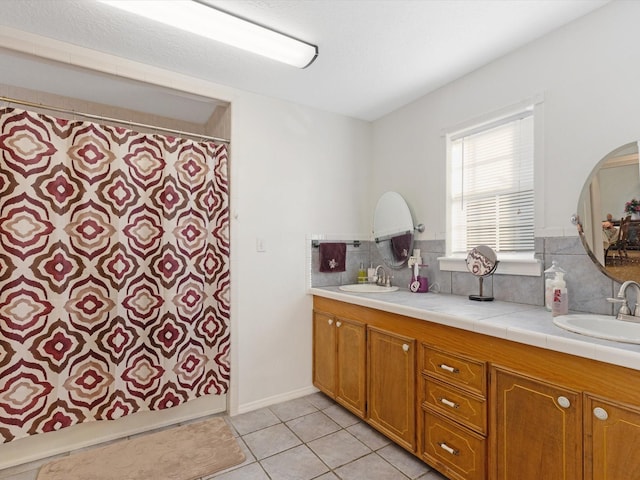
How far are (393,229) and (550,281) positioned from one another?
1.30 m

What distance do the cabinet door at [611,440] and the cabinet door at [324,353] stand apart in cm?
159

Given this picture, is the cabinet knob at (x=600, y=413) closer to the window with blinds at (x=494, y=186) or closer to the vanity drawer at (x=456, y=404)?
the vanity drawer at (x=456, y=404)

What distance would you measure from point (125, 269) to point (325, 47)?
1.84 meters

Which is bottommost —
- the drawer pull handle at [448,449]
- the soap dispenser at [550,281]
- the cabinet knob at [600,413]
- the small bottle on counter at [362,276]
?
the drawer pull handle at [448,449]

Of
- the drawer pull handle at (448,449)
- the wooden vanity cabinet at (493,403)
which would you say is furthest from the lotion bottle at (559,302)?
the drawer pull handle at (448,449)

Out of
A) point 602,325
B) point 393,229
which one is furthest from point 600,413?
point 393,229

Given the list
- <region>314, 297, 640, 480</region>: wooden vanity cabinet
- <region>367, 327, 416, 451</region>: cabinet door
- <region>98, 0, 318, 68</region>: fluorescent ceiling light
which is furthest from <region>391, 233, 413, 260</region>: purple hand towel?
<region>98, 0, 318, 68</region>: fluorescent ceiling light

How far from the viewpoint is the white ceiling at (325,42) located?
5.43 ft

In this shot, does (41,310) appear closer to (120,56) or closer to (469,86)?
(120,56)

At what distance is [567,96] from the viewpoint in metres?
1.78

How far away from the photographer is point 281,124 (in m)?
2.71

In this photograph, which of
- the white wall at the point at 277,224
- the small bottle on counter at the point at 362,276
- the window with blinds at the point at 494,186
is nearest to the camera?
the window with blinds at the point at 494,186

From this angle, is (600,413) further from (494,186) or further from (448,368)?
(494,186)

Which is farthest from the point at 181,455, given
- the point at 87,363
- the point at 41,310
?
the point at 41,310
